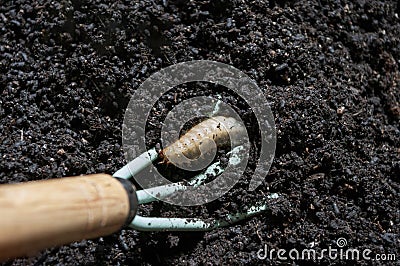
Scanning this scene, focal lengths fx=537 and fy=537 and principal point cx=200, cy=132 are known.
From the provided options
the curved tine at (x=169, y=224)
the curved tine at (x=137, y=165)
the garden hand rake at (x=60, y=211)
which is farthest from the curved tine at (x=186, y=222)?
the garden hand rake at (x=60, y=211)

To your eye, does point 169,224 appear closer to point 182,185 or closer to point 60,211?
point 182,185

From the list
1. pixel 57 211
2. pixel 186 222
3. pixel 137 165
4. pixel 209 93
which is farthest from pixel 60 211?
pixel 209 93

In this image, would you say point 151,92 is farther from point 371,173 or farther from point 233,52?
point 371,173

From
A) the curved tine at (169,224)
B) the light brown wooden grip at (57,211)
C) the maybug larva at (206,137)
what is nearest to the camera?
the light brown wooden grip at (57,211)

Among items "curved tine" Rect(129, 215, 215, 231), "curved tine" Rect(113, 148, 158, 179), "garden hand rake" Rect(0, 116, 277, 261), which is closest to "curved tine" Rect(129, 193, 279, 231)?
"curved tine" Rect(129, 215, 215, 231)

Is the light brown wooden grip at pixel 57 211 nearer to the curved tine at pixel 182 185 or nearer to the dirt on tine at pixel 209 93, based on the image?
the curved tine at pixel 182 185

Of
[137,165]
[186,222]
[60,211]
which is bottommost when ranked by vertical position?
[186,222]

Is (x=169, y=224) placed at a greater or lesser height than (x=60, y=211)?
lesser

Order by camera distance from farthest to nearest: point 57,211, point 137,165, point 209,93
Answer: point 209,93
point 137,165
point 57,211
